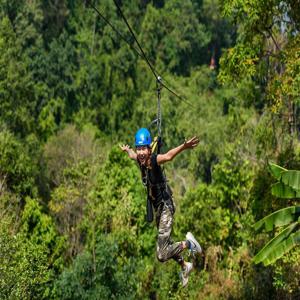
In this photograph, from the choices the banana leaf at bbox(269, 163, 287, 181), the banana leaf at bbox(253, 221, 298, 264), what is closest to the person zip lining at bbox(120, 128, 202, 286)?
the banana leaf at bbox(253, 221, 298, 264)

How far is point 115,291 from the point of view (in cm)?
1784

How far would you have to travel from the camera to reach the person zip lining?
6.98 meters

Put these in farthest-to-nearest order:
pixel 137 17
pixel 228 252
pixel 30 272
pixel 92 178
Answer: pixel 137 17, pixel 92 178, pixel 228 252, pixel 30 272

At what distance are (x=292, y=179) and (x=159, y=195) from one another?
304 cm

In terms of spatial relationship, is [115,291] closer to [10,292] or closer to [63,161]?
[10,292]

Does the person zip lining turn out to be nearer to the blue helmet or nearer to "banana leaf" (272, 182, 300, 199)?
the blue helmet

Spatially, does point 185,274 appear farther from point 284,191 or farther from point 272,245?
point 284,191

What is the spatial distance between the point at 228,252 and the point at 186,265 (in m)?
14.3

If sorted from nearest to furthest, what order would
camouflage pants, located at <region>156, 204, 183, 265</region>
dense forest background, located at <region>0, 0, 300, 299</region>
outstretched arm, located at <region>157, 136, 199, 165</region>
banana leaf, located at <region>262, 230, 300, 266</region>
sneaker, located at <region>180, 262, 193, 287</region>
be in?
outstretched arm, located at <region>157, 136, 199, 165</region> → camouflage pants, located at <region>156, 204, 183, 265</region> → sneaker, located at <region>180, 262, 193, 287</region> → banana leaf, located at <region>262, 230, 300, 266</region> → dense forest background, located at <region>0, 0, 300, 299</region>

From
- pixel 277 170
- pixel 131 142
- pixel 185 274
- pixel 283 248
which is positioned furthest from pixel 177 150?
pixel 131 142

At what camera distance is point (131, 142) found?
40469 mm

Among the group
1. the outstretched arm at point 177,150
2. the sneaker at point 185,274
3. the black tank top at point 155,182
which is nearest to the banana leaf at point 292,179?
the sneaker at point 185,274

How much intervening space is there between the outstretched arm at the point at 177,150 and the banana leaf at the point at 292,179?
3430 mm

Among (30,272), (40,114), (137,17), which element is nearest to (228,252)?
(30,272)
